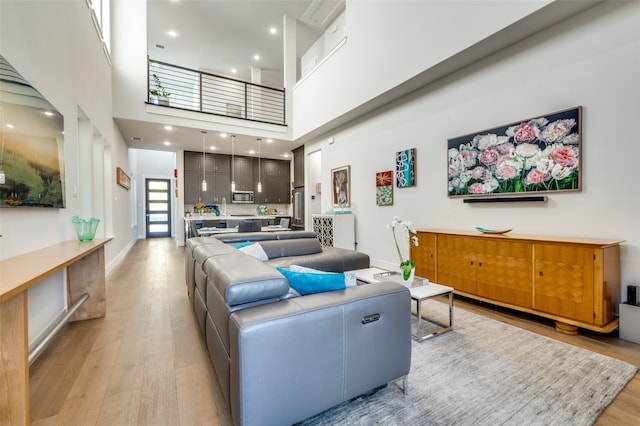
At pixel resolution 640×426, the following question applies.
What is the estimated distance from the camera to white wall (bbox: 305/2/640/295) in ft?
7.70

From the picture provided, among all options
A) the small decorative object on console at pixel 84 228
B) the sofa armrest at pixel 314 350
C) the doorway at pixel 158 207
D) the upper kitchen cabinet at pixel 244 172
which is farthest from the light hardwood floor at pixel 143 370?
the doorway at pixel 158 207

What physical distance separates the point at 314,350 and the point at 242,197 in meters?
7.79

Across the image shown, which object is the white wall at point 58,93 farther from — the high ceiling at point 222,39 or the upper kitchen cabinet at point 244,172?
the upper kitchen cabinet at point 244,172

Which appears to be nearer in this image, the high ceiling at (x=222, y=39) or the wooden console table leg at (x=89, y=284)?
the wooden console table leg at (x=89, y=284)

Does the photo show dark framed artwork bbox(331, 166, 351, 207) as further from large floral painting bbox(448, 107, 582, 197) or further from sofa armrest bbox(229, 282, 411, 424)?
sofa armrest bbox(229, 282, 411, 424)

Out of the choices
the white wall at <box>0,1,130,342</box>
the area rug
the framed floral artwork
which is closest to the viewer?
the area rug

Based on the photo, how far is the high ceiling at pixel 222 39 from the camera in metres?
5.81

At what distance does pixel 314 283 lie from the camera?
1524 millimetres

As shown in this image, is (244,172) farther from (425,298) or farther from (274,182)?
(425,298)

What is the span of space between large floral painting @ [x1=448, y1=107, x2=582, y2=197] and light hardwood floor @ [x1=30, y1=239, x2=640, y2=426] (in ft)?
4.53

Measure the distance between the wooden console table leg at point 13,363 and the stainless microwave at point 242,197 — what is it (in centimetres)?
732

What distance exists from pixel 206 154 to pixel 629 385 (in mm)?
8935

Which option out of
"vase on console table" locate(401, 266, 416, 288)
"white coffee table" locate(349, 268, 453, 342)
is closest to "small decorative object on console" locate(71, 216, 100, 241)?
"white coffee table" locate(349, 268, 453, 342)

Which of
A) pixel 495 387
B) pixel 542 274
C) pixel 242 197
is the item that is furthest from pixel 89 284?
pixel 242 197
